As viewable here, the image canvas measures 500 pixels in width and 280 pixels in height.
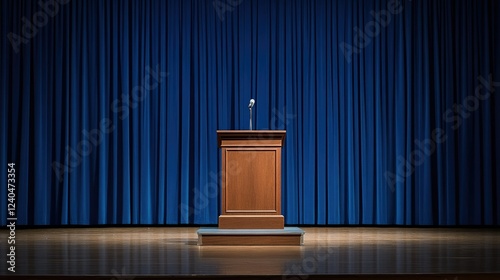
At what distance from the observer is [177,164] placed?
8.19m

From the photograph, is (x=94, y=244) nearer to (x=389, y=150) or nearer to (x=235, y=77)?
(x=235, y=77)

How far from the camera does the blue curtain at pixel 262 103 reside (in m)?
8.07

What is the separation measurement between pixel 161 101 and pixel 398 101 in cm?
285

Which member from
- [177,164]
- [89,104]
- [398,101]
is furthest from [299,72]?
[89,104]

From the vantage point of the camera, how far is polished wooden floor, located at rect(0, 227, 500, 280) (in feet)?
12.9

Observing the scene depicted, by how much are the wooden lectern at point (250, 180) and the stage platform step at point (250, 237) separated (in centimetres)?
21
